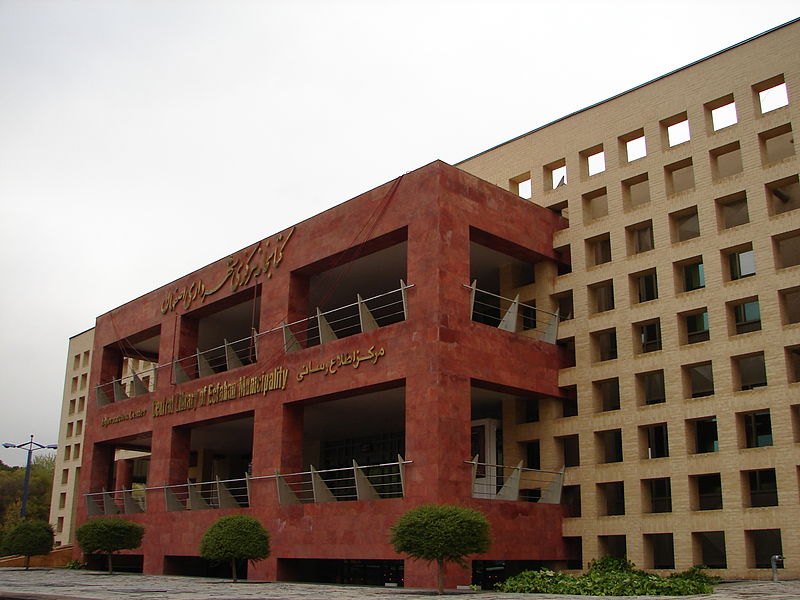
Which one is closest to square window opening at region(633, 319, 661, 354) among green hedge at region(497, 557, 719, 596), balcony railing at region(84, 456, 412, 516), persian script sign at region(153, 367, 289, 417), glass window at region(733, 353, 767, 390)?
glass window at region(733, 353, 767, 390)

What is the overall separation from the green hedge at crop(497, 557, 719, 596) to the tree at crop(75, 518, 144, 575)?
15.8m

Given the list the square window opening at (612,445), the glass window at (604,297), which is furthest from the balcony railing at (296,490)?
the glass window at (604,297)

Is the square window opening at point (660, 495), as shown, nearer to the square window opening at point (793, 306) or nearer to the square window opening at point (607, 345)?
the square window opening at point (607, 345)

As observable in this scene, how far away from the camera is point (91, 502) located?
3894 cm

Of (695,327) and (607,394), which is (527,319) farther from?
(695,327)

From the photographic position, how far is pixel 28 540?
36625 mm

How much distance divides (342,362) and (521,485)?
6.77 m

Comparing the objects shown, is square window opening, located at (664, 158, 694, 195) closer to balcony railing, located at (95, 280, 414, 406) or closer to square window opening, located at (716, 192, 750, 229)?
square window opening, located at (716, 192, 750, 229)

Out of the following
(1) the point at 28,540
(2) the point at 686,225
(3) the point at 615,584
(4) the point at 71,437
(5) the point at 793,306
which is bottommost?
(3) the point at 615,584

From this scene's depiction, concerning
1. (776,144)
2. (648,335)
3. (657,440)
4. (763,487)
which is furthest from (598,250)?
(763,487)

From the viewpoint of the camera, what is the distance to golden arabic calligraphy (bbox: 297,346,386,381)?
2647cm

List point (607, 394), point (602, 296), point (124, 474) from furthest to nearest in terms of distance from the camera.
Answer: point (124, 474), point (602, 296), point (607, 394)

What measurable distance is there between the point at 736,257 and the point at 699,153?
3.30 meters

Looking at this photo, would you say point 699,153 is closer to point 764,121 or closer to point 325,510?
point 764,121
